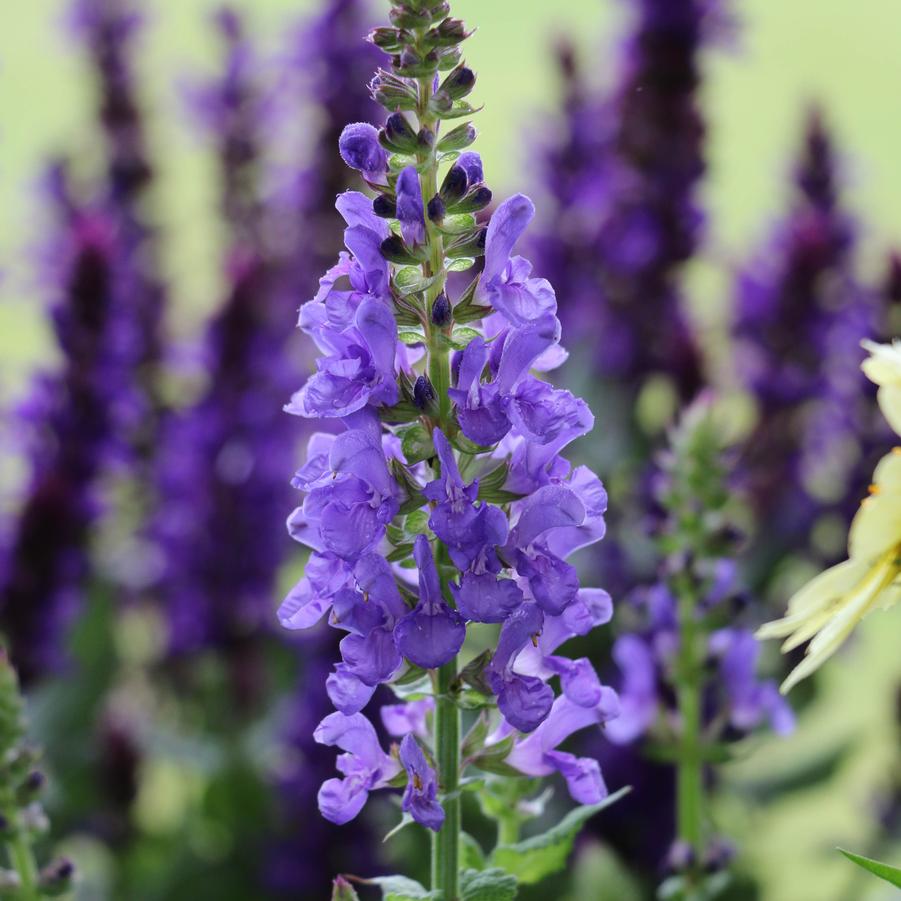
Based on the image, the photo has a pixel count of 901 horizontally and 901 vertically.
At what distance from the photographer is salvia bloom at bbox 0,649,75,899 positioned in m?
0.83

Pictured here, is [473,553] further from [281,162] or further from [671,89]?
[281,162]

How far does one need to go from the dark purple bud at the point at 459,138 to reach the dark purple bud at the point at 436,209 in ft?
0.12

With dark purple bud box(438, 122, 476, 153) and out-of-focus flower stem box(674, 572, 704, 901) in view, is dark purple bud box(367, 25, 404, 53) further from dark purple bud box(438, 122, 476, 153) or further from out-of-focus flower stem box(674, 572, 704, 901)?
out-of-focus flower stem box(674, 572, 704, 901)

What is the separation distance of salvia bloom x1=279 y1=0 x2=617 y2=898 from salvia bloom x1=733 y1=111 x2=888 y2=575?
129 cm

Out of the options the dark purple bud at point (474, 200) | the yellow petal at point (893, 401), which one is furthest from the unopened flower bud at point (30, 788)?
the yellow petal at point (893, 401)

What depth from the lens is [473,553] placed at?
2.18 ft

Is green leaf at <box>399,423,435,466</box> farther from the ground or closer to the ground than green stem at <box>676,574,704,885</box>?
farther from the ground

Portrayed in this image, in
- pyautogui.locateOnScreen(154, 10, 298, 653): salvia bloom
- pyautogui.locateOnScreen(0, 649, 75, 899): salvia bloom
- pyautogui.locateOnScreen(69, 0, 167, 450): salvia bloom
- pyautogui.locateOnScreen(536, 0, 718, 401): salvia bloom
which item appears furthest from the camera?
pyautogui.locateOnScreen(69, 0, 167, 450): salvia bloom

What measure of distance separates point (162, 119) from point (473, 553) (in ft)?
7.42

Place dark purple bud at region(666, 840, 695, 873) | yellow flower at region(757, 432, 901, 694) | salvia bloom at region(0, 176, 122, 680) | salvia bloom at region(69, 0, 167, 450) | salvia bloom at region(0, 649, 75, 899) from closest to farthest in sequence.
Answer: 1. yellow flower at region(757, 432, 901, 694)
2. salvia bloom at region(0, 649, 75, 899)
3. dark purple bud at region(666, 840, 695, 873)
4. salvia bloom at region(0, 176, 122, 680)
5. salvia bloom at region(69, 0, 167, 450)

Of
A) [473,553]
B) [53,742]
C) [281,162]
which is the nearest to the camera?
[473,553]

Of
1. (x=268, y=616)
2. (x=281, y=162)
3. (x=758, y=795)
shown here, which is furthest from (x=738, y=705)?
(x=281, y=162)

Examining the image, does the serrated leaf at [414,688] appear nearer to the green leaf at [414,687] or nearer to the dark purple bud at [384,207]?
the green leaf at [414,687]

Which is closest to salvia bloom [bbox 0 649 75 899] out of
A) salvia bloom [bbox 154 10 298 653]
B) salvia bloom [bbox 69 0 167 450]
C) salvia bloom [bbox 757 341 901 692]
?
salvia bloom [bbox 757 341 901 692]
